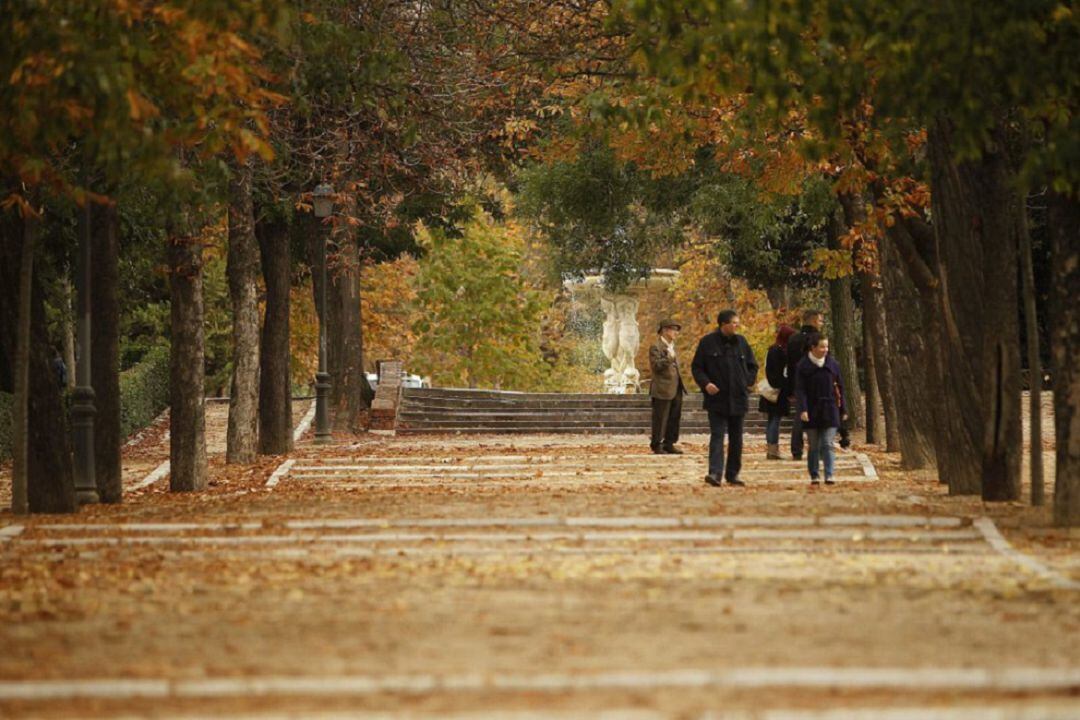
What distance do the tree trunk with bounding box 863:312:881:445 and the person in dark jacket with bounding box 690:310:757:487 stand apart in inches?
352

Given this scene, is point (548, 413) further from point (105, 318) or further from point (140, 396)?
point (105, 318)

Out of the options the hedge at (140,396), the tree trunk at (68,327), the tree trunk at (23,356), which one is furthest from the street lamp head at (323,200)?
the tree trunk at (23,356)

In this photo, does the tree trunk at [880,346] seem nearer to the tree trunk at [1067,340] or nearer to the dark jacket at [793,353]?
the dark jacket at [793,353]

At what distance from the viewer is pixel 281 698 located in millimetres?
7570

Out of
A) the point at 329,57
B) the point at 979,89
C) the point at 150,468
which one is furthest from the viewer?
the point at 150,468

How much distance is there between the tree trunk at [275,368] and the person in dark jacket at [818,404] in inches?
409

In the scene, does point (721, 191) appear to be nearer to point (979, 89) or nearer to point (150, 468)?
point (150, 468)

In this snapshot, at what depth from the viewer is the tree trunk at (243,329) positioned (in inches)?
1020

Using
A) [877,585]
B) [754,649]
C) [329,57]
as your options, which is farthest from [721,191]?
[754,649]

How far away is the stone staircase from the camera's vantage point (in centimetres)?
4203

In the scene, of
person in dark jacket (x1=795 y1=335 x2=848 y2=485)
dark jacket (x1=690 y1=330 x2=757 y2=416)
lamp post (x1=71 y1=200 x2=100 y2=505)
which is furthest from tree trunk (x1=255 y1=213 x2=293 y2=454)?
person in dark jacket (x1=795 y1=335 x2=848 y2=485)

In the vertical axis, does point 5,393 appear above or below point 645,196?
below

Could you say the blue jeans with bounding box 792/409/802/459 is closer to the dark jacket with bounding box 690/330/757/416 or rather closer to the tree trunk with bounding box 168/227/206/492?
the dark jacket with bounding box 690/330/757/416

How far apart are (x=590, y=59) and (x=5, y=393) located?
Result: 41.7 ft
